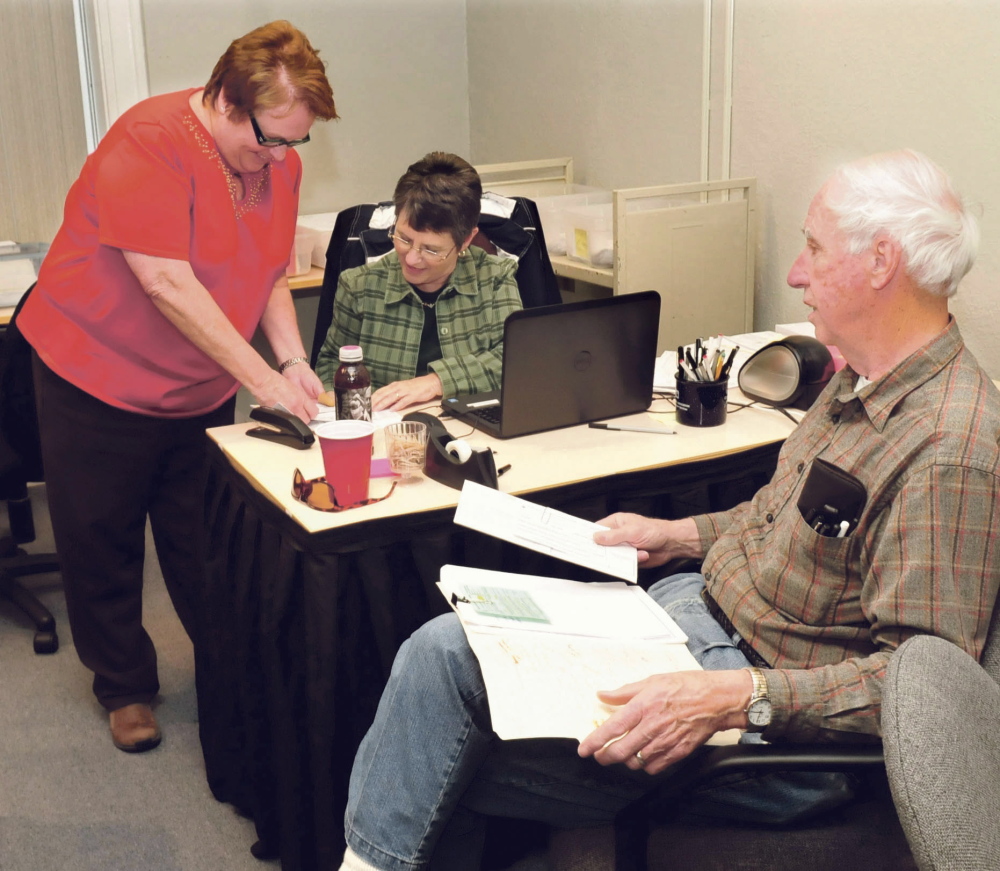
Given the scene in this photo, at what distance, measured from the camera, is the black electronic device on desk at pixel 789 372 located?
2119mm

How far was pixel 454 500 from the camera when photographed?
168 cm

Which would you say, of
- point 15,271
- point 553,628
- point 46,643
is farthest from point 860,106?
point 15,271

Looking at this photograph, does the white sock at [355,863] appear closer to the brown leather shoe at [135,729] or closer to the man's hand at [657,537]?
the man's hand at [657,537]

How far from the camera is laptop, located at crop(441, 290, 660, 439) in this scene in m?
1.90

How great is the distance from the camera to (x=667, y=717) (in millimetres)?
1206

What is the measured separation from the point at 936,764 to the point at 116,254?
1.65 meters

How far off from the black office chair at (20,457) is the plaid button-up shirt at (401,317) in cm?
70

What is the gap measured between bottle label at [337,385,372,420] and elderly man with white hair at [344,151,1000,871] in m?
0.68

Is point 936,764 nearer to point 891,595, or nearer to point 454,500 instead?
point 891,595

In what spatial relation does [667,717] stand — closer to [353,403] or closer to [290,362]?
[353,403]

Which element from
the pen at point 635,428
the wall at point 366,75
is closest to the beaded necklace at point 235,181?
the pen at point 635,428

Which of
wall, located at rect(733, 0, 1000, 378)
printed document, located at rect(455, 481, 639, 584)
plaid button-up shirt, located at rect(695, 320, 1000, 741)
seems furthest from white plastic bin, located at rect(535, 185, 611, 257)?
plaid button-up shirt, located at rect(695, 320, 1000, 741)

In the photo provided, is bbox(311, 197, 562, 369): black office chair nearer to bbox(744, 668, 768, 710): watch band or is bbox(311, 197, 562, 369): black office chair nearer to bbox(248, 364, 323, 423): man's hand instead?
bbox(248, 364, 323, 423): man's hand

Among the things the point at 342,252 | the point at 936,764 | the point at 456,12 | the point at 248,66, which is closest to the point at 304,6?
the point at 456,12
